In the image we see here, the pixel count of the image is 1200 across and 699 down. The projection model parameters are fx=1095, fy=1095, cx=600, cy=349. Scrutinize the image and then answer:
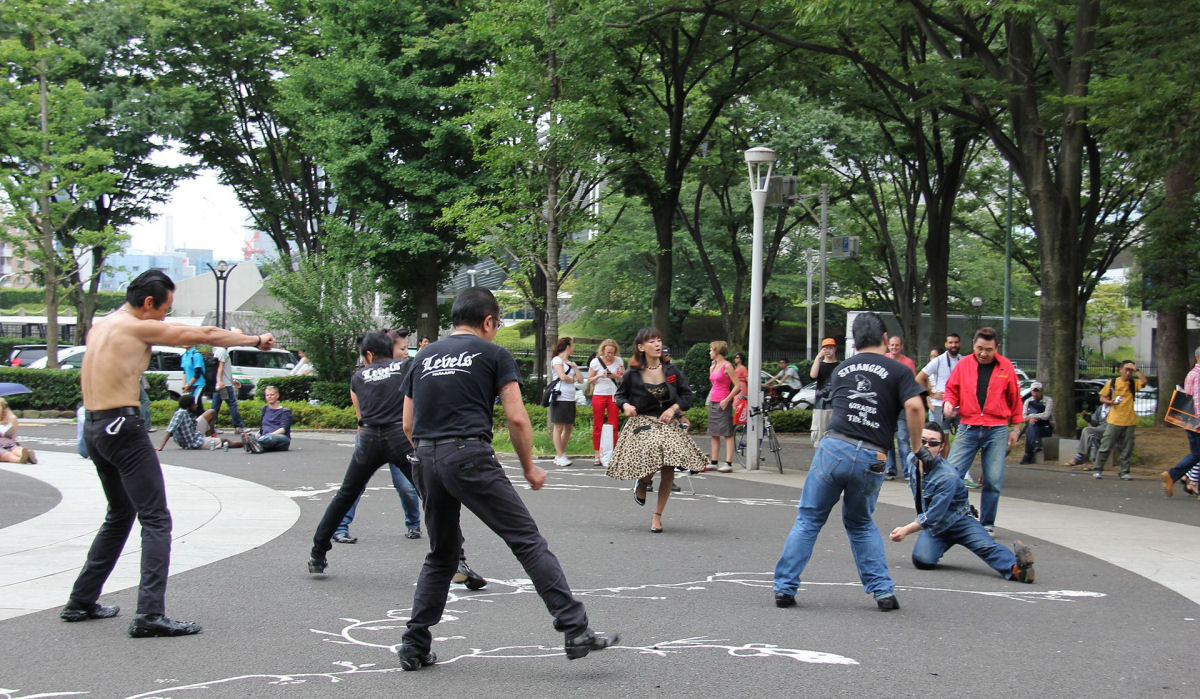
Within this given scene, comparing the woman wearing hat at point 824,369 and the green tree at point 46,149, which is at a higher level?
the green tree at point 46,149

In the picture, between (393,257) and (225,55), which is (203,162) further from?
(393,257)

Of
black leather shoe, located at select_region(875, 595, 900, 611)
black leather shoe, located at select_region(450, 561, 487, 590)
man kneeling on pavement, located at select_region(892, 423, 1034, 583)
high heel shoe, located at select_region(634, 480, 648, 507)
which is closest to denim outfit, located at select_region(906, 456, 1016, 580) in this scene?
man kneeling on pavement, located at select_region(892, 423, 1034, 583)

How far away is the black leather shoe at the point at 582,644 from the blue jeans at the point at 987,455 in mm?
5473

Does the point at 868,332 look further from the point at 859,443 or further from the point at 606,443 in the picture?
the point at 606,443

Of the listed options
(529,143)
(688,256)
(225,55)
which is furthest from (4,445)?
(688,256)

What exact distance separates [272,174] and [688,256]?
17.9 metres

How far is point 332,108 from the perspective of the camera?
1235 inches

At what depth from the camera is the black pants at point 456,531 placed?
203 inches

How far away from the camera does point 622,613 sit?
6449mm

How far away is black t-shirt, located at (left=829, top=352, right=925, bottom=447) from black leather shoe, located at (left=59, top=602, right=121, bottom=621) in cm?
441

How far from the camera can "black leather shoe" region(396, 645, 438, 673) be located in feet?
16.8

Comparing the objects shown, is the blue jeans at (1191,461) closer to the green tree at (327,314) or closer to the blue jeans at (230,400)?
the blue jeans at (230,400)

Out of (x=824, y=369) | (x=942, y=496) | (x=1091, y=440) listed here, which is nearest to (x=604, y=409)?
(x=824, y=369)

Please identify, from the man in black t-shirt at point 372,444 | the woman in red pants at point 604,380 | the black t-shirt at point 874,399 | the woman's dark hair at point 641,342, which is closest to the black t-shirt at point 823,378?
the woman in red pants at point 604,380
